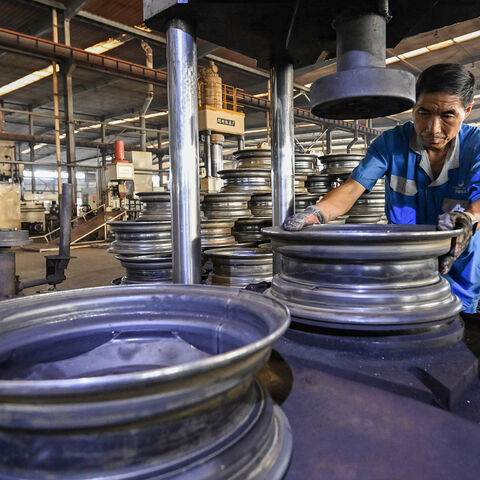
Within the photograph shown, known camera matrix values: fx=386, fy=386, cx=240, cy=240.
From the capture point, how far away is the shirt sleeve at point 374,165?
1.30 m

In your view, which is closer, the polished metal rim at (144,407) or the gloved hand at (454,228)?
the polished metal rim at (144,407)

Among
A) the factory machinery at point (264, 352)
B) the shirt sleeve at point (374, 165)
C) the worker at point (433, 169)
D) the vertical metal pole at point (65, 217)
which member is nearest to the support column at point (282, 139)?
the factory machinery at point (264, 352)

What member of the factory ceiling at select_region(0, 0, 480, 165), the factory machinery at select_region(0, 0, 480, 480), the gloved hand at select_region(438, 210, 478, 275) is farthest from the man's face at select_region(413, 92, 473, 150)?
the factory ceiling at select_region(0, 0, 480, 165)

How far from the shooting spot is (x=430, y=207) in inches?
50.7

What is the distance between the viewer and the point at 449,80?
1.01 m

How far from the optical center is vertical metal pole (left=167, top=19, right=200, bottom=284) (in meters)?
0.91

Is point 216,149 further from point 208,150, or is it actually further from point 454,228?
point 454,228

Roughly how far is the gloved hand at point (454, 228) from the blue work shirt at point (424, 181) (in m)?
0.33

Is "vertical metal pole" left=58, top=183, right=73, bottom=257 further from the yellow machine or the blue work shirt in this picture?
the yellow machine

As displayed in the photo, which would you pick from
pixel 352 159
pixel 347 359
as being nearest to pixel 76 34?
pixel 352 159

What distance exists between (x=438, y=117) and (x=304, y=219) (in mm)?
475

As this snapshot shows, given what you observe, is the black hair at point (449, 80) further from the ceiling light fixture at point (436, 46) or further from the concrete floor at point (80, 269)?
the ceiling light fixture at point (436, 46)

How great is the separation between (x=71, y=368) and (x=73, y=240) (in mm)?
6965

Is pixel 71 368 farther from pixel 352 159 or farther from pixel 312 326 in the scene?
pixel 352 159
